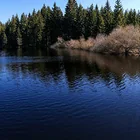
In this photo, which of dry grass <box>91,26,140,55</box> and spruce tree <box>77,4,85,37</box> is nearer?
dry grass <box>91,26,140,55</box>

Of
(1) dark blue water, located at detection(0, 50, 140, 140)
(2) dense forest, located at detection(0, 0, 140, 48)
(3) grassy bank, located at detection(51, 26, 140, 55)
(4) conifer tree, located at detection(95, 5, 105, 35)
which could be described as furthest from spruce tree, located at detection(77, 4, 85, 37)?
(1) dark blue water, located at detection(0, 50, 140, 140)

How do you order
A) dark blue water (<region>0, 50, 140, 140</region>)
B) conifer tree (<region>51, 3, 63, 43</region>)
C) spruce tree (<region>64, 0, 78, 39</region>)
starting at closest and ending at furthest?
1. dark blue water (<region>0, 50, 140, 140</region>)
2. spruce tree (<region>64, 0, 78, 39</region>)
3. conifer tree (<region>51, 3, 63, 43</region>)

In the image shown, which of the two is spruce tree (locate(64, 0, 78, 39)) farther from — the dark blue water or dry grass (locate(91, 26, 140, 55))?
the dark blue water

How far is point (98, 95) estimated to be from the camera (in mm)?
30469

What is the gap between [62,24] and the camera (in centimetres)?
13075

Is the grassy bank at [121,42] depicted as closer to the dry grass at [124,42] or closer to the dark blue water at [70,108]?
the dry grass at [124,42]

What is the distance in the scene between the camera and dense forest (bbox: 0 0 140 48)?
108688 mm

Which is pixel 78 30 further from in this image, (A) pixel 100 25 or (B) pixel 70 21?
(A) pixel 100 25

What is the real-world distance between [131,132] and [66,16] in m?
114

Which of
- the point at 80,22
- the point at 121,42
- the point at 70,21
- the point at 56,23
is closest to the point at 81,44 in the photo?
the point at 80,22

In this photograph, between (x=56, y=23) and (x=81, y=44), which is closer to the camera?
(x=81, y=44)

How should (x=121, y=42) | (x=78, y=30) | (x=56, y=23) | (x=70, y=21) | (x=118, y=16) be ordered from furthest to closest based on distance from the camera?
(x=56, y=23)
(x=70, y=21)
(x=78, y=30)
(x=118, y=16)
(x=121, y=42)

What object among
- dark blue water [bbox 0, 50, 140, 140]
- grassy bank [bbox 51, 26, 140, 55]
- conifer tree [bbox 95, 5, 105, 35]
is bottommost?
dark blue water [bbox 0, 50, 140, 140]

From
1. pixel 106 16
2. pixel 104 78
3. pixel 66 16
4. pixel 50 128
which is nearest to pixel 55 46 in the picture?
pixel 66 16
